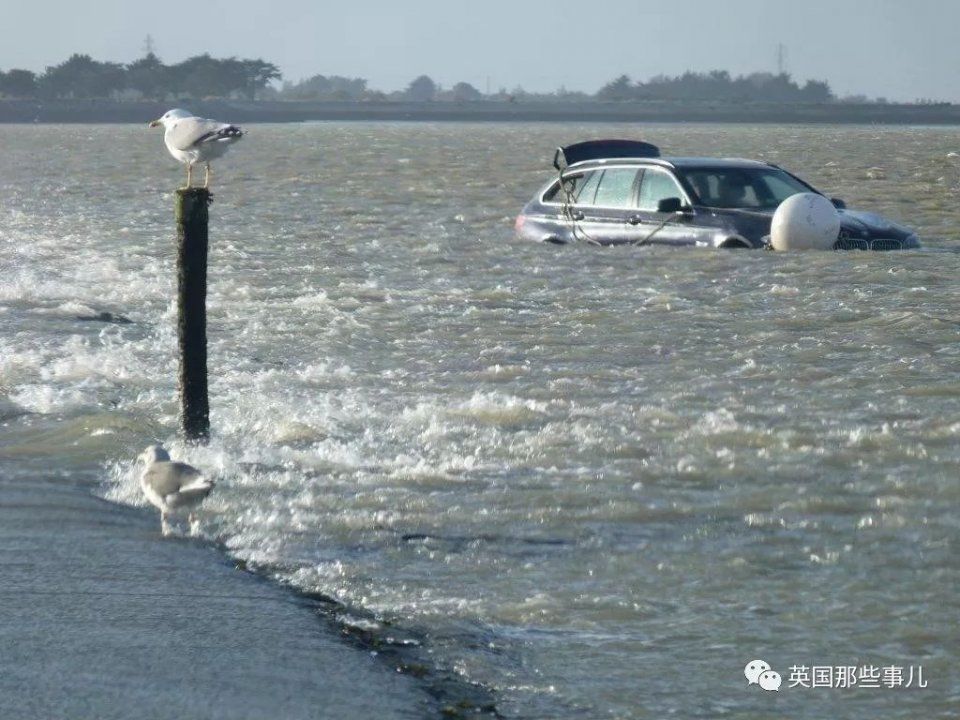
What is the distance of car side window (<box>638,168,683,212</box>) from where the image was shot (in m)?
17.5

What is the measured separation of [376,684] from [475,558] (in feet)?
5.42

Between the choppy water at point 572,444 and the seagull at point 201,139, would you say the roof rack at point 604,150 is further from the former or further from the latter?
the seagull at point 201,139

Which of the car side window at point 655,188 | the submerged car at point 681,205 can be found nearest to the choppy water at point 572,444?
the submerged car at point 681,205

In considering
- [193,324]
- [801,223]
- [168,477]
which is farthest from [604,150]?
[168,477]

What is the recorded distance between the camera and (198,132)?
10.2 meters

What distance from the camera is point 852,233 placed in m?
18.2

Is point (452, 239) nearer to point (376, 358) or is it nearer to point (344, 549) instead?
point (376, 358)

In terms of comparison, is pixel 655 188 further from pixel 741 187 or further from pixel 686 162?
pixel 741 187

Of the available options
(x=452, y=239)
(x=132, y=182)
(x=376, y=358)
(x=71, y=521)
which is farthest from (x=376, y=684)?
(x=132, y=182)

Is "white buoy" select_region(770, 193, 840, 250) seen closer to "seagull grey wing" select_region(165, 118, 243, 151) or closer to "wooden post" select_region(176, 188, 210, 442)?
"seagull grey wing" select_region(165, 118, 243, 151)

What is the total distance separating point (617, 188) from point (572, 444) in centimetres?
870

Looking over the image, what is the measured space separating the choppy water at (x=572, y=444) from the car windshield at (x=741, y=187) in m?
0.53

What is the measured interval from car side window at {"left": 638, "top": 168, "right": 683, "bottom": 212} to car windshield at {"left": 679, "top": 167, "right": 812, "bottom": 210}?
0.50 ft

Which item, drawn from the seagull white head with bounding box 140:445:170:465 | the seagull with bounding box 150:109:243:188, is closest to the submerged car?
the seagull with bounding box 150:109:243:188
